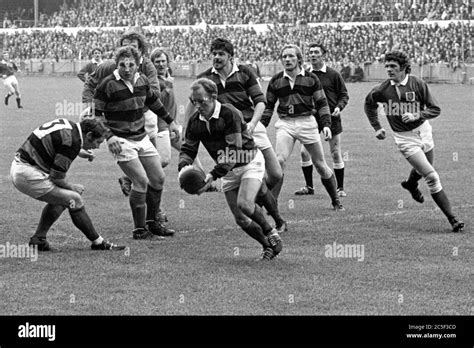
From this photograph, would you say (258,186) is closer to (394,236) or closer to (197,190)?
(197,190)

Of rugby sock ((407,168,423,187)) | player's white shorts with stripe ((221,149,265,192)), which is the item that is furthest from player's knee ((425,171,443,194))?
player's white shorts with stripe ((221,149,265,192))

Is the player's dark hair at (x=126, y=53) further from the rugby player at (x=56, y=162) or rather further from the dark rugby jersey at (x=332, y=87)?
the dark rugby jersey at (x=332, y=87)

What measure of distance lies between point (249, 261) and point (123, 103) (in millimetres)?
2194

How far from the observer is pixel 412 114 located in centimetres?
1081

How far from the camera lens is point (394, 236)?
10.5 metres

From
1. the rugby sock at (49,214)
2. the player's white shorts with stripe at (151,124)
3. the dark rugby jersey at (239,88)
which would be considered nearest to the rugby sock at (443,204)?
the dark rugby jersey at (239,88)

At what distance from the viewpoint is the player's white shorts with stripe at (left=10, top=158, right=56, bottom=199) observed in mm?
9148

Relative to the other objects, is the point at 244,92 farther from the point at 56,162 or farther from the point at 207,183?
the point at 56,162

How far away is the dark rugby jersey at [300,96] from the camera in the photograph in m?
11.9

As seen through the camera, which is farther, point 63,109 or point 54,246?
point 63,109

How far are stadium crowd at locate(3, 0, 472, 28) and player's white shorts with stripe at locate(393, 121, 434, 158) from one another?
35295 millimetres
